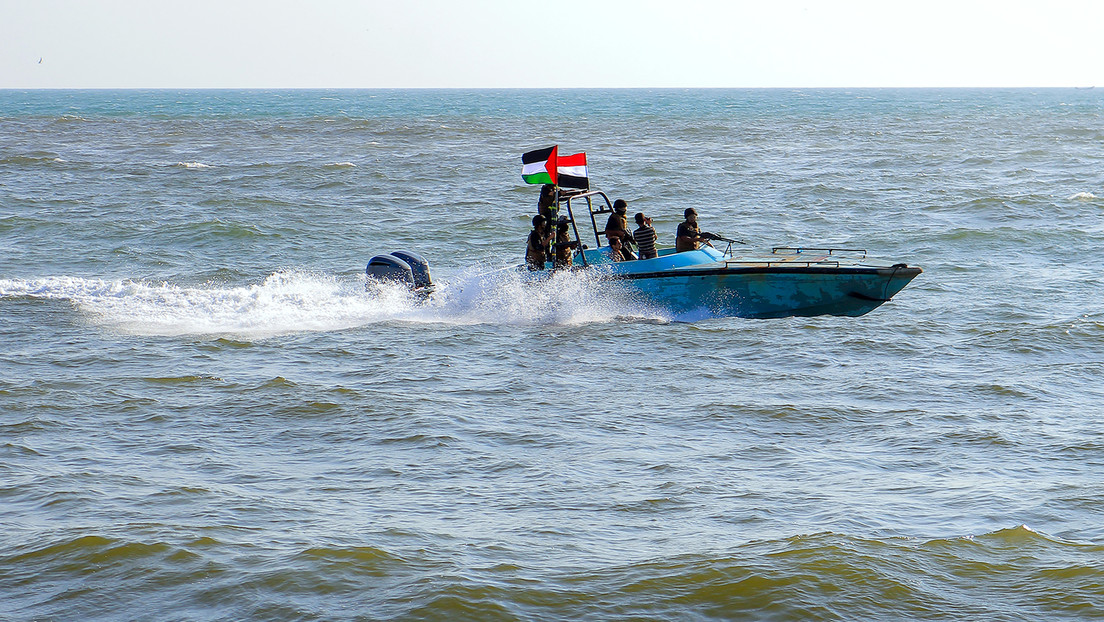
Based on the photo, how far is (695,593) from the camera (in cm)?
677

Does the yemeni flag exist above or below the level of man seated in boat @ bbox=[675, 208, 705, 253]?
above

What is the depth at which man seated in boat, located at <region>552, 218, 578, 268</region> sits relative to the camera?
1480cm

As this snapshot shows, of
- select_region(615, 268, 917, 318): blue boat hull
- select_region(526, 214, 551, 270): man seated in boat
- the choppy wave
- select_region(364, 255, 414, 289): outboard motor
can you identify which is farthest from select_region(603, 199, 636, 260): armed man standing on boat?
the choppy wave

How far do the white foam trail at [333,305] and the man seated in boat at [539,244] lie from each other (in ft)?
0.96

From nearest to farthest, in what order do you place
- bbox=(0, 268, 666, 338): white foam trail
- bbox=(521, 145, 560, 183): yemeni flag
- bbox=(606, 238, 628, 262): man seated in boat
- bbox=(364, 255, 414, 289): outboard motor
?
bbox=(606, 238, 628, 262): man seated in boat, bbox=(0, 268, 666, 338): white foam trail, bbox=(521, 145, 560, 183): yemeni flag, bbox=(364, 255, 414, 289): outboard motor

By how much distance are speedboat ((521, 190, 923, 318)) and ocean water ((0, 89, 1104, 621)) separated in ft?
1.04

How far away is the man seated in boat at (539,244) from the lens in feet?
49.0

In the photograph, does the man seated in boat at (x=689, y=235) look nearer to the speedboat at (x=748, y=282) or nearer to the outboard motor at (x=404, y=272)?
the speedboat at (x=748, y=282)

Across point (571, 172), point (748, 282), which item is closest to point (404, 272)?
point (571, 172)

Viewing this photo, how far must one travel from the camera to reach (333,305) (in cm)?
1625

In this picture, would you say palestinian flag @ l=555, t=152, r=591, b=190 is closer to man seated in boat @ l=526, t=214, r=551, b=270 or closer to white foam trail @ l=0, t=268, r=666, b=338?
man seated in boat @ l=526, t=214, r=551, b=270

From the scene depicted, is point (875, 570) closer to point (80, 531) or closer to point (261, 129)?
point (80, 531)

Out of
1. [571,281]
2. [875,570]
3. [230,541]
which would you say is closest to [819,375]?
[571,281]

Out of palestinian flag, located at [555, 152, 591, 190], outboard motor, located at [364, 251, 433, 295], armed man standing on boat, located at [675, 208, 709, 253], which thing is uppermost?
palestinian flag, located at [555, 152, 591, 190]
